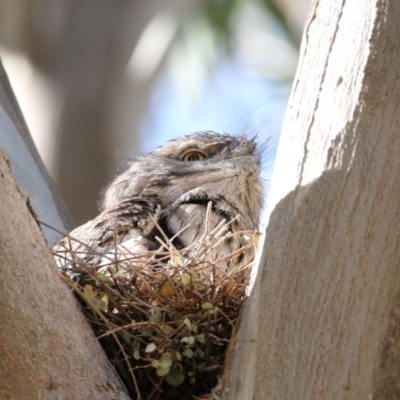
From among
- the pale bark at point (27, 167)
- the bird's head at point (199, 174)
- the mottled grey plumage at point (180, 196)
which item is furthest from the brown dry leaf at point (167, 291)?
the pale bark at point (27, 167)

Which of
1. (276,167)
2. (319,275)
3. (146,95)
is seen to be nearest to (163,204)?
(276,167)

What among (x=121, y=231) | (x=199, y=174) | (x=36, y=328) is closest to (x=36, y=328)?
(x=36, y=328)

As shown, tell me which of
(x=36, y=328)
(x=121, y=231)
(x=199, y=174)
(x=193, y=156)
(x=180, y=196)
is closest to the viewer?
(x=36, y=328)

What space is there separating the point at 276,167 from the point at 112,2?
19.2ft

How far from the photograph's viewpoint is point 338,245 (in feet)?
7.75

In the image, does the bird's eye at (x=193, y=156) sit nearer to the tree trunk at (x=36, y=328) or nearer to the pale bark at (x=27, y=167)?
the pale bark at (x=27, y=167)

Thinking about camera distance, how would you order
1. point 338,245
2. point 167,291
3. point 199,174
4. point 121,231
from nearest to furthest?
point 338,245 < point 167,291 < point 121,231 < point 199,174

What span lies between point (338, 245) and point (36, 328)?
88 cm

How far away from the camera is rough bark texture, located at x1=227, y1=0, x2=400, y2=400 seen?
2.34 meters

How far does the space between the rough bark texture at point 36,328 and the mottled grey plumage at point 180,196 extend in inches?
30.3

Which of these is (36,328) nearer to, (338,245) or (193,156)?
(338,245)

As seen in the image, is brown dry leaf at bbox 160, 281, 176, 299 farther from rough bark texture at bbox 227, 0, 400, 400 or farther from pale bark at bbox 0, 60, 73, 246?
pale bark at bbox 0, 60, 73, 246

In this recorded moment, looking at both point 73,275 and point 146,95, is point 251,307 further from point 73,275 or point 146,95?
point 146,95

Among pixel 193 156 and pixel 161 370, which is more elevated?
pixel 193 156
